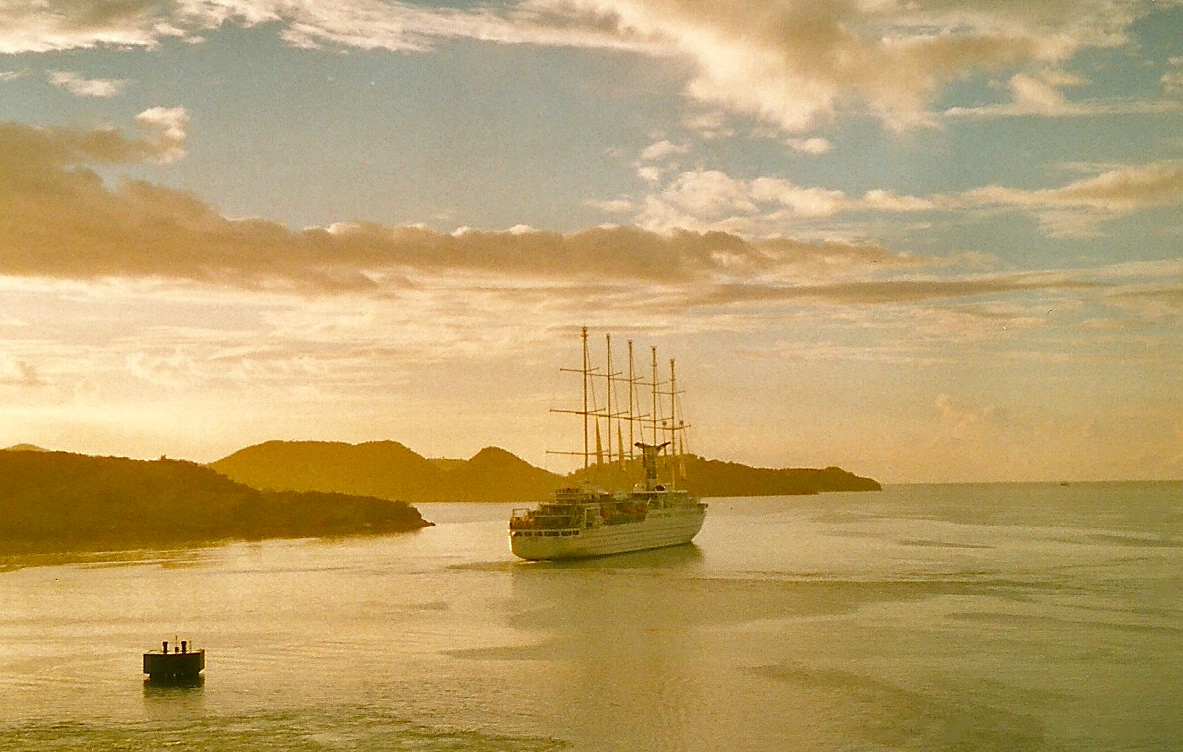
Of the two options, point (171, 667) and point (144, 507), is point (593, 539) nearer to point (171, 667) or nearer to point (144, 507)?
point (171, 667)

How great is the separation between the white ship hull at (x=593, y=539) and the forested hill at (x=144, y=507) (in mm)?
57246

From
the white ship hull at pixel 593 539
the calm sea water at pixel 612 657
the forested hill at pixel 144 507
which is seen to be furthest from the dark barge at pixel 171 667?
the forested hill at pixel 144 507

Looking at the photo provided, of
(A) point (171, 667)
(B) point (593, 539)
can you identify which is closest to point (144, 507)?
(B) point (593, 539)

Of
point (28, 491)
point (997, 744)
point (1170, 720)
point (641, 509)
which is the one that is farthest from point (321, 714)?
point (28, 491)

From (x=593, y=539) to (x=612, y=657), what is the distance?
47323 millimetres

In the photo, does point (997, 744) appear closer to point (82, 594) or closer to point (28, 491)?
point (82, 594)

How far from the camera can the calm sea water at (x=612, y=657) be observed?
Result: 28.7 metres

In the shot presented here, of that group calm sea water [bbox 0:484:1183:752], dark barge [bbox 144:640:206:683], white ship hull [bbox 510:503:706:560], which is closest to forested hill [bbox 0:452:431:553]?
calm sea water [bbox 0:484:1183:752]

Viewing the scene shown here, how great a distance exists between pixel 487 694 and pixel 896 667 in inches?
550

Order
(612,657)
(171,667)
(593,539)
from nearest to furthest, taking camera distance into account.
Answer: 1. (171,667)
2. (612,657)
3. (593,539)

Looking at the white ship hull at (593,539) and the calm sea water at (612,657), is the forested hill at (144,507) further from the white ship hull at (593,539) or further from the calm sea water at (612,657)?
the white ship hull at (593,539)

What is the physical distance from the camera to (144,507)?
147000 millimetres

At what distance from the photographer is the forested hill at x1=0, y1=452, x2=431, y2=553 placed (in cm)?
13525

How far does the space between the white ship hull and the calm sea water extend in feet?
21.2
